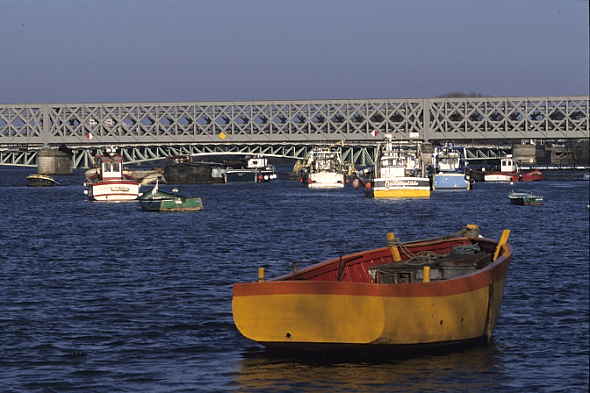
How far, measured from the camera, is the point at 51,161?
195000 mm

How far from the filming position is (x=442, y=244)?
24.0 m

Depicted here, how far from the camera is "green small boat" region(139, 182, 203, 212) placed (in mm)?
76000

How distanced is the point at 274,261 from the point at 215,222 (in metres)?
25.6

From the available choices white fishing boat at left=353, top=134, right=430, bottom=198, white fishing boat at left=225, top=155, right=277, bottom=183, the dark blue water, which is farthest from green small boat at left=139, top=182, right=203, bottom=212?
white fishing boat at left=225, top=155, right=277, bottom=183

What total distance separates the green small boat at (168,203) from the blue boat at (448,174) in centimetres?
4841

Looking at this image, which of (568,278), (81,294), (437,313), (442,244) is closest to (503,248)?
(442,244)

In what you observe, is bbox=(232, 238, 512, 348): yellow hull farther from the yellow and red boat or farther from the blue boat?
the blue boat

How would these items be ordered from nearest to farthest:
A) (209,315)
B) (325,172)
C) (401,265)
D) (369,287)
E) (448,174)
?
(369,287), (401,265), (209,315), (448,174), (325,172)

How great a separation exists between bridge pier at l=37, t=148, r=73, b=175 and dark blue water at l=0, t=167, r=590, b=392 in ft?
454

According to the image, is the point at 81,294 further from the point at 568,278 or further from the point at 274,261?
the point at 568,278

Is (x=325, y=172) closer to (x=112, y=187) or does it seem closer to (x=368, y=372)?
(x=112, y=187)

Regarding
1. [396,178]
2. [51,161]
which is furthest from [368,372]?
[51,161]

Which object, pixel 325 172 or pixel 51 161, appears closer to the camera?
pixel 325 172

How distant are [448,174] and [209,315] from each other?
97704 millimetres
